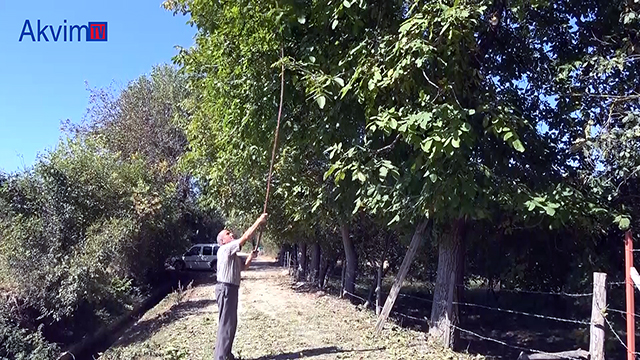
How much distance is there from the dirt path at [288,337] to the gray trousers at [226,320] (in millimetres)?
784

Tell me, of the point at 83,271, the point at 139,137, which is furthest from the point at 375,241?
the point at 139,137

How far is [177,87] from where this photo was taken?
29.7 m

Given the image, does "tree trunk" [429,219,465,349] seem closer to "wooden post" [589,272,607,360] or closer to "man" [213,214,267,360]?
"wooden post" [589,272,607,360]

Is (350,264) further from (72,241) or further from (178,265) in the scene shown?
(178,265)

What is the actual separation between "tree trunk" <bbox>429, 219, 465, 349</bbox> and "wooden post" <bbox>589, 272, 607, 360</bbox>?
298 cm

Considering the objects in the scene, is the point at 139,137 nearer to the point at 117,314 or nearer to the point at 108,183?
the point at 108,183

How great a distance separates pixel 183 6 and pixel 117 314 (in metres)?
9.88

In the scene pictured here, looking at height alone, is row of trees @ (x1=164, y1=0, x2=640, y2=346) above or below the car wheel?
above

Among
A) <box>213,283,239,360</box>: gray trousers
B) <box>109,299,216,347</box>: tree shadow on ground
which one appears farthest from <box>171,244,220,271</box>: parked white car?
<box>213,283,239,360</box>: gray trousers

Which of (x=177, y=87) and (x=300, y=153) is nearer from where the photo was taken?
(x=300, y=153)

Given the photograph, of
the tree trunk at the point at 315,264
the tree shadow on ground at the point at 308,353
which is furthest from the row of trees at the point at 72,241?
the tree shadow on ground at the point at 308,353

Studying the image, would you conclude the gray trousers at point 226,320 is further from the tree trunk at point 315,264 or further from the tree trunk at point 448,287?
the tree trunk at point 315,264

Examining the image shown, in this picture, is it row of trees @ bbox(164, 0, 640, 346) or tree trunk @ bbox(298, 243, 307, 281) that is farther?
tree trunk @ bbox(298, 243, 307, 281)

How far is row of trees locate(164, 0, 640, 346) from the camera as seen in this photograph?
7051mm
